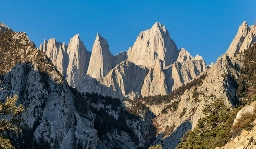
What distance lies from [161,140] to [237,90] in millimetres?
46511

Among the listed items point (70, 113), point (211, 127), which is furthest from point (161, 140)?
point (211, 127)

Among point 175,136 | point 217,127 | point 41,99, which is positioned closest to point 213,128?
point 217,127

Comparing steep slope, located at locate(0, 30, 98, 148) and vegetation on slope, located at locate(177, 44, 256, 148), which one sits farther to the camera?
A: steep slope, located at locate(0, 30, 98, 148)

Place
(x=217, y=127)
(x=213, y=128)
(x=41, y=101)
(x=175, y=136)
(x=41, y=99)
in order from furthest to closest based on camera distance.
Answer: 1. (x=175, y=136)
2. (x=41, y=99)
3. (x=41, y=101)
4. (x=213, y=128)
5. (x=217, y=127)

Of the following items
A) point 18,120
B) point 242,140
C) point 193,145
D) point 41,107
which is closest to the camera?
point 18,120

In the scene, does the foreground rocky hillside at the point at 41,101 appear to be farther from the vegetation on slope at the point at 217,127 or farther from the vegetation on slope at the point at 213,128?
the vegetation on slope at the point at 213,128

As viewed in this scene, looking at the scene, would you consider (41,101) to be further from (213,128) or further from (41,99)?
(213,128)

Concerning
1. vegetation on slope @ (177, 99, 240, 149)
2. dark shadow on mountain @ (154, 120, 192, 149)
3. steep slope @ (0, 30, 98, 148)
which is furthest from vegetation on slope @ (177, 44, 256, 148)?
dark shadow on mountain @ (154, 120, 192, 149)

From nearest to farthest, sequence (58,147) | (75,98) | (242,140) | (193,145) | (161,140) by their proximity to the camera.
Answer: (242,140)
(193,145)
(58,147)
(75,98)
(161,140)

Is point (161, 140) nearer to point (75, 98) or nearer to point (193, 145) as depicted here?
point (75, 98)

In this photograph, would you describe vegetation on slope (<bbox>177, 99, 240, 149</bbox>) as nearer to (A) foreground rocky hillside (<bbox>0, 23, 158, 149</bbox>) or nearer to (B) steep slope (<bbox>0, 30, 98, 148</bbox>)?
(A) foreground rocky hillside (<bbox>0, 23, 158, 149</bbox>)

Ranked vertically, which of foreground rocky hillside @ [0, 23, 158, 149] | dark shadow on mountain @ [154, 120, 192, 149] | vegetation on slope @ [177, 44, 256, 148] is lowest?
vegetation on slope @ [177, 44, 256, 148]

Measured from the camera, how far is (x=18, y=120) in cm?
3388

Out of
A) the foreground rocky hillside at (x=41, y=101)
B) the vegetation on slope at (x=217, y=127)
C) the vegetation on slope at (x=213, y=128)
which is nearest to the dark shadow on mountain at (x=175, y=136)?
the foreground rocky hillside at (x=41, y=101)
